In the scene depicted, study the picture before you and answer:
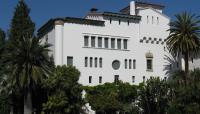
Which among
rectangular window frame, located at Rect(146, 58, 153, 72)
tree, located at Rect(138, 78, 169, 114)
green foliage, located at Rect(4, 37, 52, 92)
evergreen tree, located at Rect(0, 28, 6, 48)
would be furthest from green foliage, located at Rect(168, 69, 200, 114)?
evergreen tree, located at Rect(0, 28, 6, 48)

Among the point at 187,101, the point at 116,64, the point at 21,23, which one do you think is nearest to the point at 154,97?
the point at 116,64

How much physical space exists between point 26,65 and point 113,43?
54.2ft

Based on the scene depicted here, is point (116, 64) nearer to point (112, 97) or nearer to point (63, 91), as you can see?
point (112, 97)

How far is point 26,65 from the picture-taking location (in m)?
54.8

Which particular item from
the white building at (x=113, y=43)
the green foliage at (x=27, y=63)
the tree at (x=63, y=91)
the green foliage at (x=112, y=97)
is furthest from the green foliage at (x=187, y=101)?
the green foliage at (x=27, y=63)

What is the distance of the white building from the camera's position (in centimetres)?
6225

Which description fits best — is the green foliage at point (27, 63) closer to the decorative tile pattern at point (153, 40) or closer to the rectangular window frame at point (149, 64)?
the rectangular window frame at point (149, 64)

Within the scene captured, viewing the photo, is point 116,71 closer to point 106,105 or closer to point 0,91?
point 106,105

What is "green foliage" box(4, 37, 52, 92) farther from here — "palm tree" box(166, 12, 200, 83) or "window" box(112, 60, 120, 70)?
"palm tree" box(166, 12, 200, 83)

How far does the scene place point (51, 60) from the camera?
200 feet

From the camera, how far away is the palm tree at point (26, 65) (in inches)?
2126

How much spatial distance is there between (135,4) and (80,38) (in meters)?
12.8

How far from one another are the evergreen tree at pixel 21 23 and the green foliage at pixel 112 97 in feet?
42.9

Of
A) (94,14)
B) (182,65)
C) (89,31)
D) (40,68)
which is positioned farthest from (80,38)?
(182,65)
